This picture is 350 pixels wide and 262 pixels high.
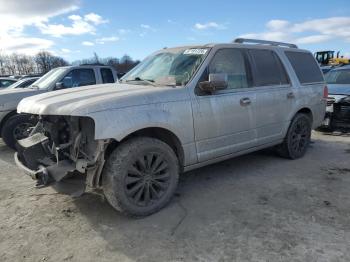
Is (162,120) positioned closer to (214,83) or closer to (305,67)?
(214,83)

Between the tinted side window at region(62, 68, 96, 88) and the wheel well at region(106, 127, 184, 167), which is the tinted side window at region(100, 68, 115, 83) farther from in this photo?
the wheel well at region(106, 127, 184, 167)

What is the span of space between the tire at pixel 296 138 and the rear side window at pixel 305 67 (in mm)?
658

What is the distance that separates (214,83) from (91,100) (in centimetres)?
148

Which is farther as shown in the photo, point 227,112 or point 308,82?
point 308,82

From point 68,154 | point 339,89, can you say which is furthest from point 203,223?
point 339,89

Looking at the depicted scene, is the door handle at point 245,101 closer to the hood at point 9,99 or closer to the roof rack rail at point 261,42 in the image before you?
the roof rack rail at point 261,42

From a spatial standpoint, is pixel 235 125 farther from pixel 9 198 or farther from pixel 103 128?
pixel 9 198

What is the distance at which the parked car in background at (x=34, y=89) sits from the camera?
7141mm

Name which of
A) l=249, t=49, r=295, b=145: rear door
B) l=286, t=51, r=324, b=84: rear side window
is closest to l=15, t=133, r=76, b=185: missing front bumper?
l=249, t=49, r=295, b=145: rear door

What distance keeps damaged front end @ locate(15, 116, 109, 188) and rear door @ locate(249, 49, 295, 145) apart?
254 centimetres

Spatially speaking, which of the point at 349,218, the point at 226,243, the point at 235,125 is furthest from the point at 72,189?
the point at 349,218

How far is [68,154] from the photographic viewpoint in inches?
149

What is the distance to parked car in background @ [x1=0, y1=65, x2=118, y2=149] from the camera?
7141 millimetres

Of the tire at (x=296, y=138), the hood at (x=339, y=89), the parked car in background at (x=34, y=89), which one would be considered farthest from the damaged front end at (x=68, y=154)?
the hood at (x=339, y=89)
